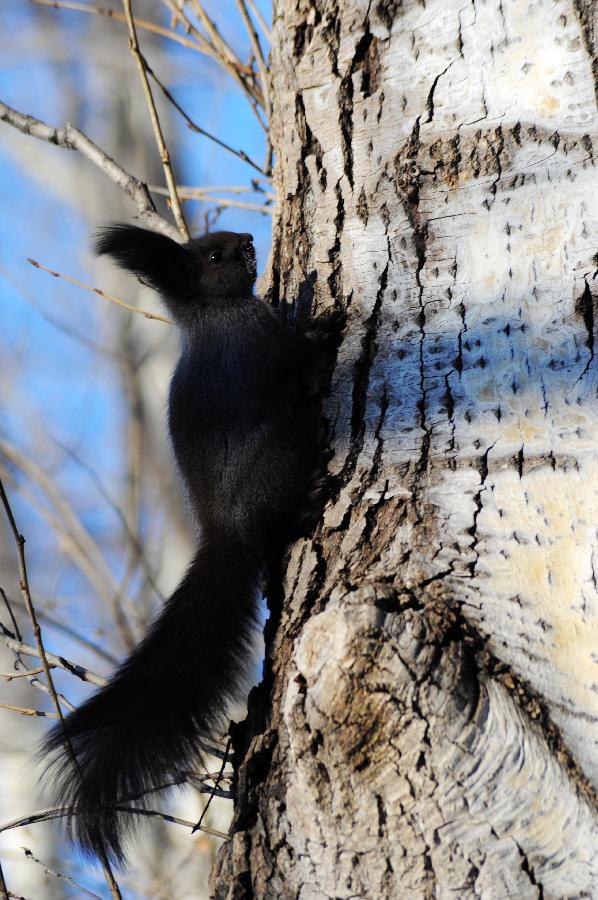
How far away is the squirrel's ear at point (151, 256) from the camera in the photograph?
235 cm

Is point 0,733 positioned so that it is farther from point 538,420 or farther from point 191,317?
point 538,420

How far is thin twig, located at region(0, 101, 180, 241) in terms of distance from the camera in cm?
225

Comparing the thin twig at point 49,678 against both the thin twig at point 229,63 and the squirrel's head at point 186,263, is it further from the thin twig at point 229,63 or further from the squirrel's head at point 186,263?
the thin twig at point 229,63

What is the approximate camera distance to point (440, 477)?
1.46 meters

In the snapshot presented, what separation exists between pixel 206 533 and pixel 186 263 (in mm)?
841

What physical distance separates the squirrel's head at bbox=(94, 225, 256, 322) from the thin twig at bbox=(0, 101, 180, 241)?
0.27 feet

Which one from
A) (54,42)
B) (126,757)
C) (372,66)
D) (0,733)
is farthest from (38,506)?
(54,42)

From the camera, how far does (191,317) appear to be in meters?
2.49

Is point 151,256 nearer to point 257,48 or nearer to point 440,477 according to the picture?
point 257,48

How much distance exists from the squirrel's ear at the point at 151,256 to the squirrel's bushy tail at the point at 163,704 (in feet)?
2.64

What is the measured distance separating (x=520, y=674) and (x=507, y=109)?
930mm

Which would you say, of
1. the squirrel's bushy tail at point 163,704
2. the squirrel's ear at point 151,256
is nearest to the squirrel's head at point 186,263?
the squirrel's ear at point 151,256

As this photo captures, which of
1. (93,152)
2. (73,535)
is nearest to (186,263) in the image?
(93,152)

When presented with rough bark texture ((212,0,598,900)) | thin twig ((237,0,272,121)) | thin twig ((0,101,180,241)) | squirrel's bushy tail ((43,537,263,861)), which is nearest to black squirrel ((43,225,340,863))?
squirrel's bushy tail ((43,537,263,861))
